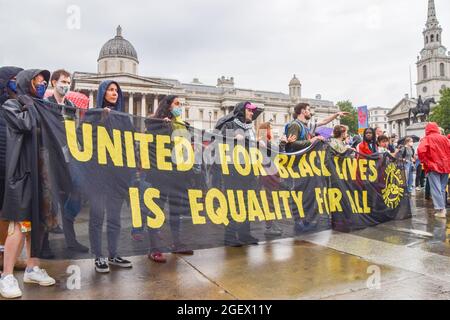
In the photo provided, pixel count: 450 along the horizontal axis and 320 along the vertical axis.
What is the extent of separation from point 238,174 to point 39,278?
2329 mm

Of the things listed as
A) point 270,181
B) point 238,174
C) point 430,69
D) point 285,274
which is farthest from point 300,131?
point 430,69

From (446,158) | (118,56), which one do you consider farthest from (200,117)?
Answer: (446,158)

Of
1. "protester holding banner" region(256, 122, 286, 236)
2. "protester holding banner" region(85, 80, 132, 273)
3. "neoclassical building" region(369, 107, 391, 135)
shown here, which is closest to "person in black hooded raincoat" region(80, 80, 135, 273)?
"protester holding banner" region(85, 80, 132, 273)

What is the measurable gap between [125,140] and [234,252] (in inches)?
71.4

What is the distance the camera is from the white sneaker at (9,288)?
268 centimetres

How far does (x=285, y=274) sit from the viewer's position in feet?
10.7

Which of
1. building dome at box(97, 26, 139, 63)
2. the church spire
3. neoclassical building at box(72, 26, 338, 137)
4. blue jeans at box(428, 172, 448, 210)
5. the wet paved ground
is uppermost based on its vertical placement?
the church spire

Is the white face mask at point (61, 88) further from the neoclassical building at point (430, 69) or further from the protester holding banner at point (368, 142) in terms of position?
the neoclassical building at point (430, 69)

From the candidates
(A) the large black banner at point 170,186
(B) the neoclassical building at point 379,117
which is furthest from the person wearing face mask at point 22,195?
(B) the neoclassical building at point 379,117

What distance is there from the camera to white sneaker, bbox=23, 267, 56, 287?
9.68 ft

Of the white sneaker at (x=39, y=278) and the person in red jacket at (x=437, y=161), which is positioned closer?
the white sneaker at (x=39, y=278)

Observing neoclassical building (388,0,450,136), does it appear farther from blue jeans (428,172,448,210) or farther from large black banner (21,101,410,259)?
large black banner (21,101,410,259)

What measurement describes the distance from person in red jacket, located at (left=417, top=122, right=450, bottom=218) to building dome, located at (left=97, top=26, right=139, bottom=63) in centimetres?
6704

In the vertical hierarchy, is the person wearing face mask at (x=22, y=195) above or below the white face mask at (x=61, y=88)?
below
